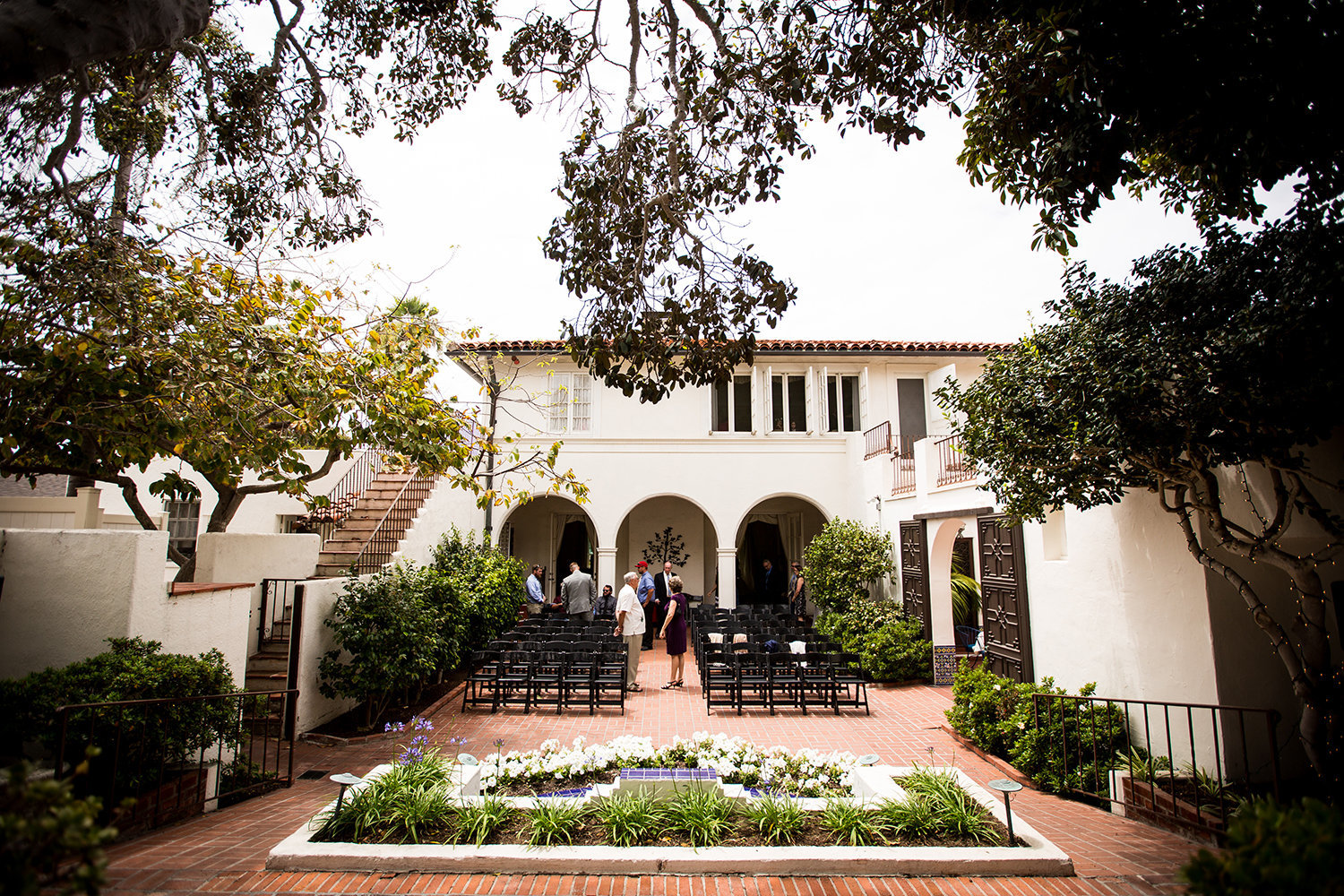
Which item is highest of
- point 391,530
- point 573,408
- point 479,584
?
point 573,408

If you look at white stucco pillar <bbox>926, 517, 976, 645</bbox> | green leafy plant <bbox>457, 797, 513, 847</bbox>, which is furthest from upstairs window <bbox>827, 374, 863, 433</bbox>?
green leafy plant <bbox>457, 797, 513, 847</bbox>

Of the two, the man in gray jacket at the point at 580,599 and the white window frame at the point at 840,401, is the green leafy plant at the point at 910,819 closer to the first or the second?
the man in gray jacket at the point at 580,599

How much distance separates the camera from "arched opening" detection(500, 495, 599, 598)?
19.9m

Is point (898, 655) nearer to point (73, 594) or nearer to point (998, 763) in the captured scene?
point (998, 763)

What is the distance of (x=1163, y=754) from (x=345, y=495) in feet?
51.0

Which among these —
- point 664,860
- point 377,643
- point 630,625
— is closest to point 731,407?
point 630,625

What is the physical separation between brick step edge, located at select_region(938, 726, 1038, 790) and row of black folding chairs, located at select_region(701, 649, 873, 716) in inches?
57.5

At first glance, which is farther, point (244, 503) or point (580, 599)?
point (244, 503)

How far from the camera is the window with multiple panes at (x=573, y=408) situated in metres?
17.2

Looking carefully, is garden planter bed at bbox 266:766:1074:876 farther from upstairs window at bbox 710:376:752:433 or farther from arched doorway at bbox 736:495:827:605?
arched doorway at bbox 736:495:827:605

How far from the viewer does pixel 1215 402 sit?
488cm

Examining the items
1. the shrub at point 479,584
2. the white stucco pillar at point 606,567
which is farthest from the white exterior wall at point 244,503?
the white stucco pillar at point 606,567

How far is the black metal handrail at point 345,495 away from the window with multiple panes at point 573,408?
13.7 feet

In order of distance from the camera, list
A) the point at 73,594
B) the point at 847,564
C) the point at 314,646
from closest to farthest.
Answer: the point at 73,594 → the point at 314,646 → the point at 847,564
